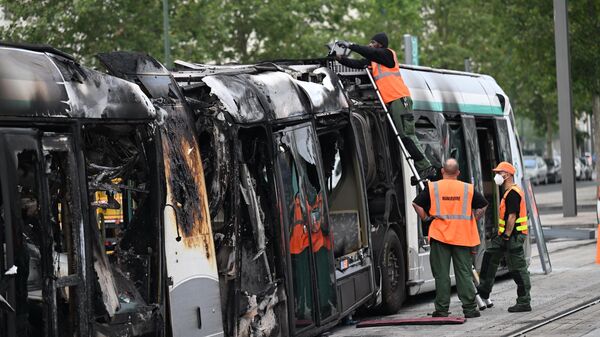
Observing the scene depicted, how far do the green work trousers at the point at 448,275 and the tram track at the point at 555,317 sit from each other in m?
0.92

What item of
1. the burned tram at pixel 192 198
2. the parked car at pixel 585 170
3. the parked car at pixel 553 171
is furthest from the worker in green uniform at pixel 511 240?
the parked car at pixel 585 170

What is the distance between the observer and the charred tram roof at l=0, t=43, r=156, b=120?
340 inches

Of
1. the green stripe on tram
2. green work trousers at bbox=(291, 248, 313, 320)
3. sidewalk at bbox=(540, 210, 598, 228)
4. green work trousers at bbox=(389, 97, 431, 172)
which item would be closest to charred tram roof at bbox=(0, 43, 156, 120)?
green work trousers at bbox=(291, 248, 313, 320)

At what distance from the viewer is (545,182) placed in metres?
71.9

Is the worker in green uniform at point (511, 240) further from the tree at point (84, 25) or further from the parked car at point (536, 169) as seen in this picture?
the parked car at point (536, 169)

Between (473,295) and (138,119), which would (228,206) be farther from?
(473,295)

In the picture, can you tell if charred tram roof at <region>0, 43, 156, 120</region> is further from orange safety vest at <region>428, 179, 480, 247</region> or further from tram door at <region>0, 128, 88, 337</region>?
orange safety vest at <region>428, 179, 480, 247</region>

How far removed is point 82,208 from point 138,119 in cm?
107

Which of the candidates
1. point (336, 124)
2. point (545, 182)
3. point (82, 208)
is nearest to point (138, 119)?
point (82, 208)

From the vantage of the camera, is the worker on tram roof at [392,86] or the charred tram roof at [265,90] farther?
the worker on tram roof at [392,86]

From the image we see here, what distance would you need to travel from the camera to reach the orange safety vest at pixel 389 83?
15.2 m

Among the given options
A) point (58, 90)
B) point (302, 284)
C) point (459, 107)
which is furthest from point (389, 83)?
point (58, 90)

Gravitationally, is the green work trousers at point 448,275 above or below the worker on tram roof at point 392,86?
below

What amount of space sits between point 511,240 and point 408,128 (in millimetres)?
1640
